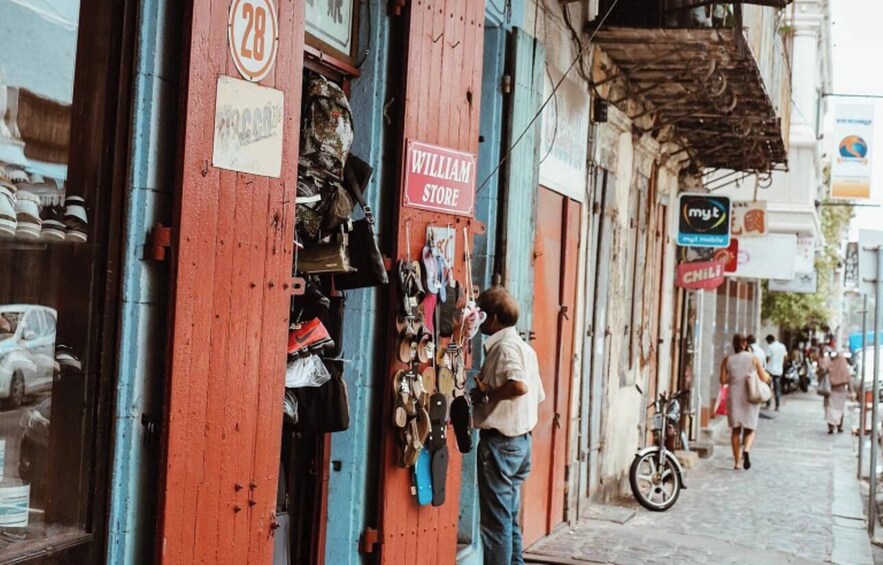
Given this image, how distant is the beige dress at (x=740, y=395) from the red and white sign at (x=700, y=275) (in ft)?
3.79

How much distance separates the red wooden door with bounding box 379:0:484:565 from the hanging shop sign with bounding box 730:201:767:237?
12385mm

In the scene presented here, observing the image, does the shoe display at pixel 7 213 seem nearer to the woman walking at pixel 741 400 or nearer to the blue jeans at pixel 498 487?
the blue jeans at pixel 498 487

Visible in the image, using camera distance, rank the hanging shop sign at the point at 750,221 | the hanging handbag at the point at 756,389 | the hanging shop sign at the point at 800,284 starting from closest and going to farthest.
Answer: the hanging handbag at the point at 756,389, the hanging shop sign at the point at 750,221, the hanging shop sign at the point at 800,284

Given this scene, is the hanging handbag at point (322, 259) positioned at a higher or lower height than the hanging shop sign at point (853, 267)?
lower

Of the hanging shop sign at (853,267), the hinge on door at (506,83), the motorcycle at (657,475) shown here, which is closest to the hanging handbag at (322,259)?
the hinge on door at (506,83)

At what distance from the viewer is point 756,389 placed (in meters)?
15.5

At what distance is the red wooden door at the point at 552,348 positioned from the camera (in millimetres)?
9055

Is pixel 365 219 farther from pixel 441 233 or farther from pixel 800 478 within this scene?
pixel 800 478

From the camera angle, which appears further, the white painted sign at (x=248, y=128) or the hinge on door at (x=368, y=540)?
the hinge on door at (x=368, y=540)

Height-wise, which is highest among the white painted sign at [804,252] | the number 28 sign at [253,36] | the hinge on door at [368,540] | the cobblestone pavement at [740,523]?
the white painted sign at [804,252]

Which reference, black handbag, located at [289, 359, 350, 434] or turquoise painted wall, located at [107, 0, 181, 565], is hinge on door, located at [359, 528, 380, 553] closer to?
black handbag, located at [289, 359, 350, 434]

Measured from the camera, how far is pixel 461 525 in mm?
7531

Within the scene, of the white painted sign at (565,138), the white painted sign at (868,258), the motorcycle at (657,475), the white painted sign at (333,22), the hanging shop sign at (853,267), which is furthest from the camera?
the hanging shop sign at (853,267)

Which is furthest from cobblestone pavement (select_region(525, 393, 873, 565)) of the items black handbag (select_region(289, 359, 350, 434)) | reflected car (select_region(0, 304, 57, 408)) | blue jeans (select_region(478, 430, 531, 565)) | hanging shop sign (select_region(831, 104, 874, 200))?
hanging shop sign (select_region(831, 104, 874, 200))
